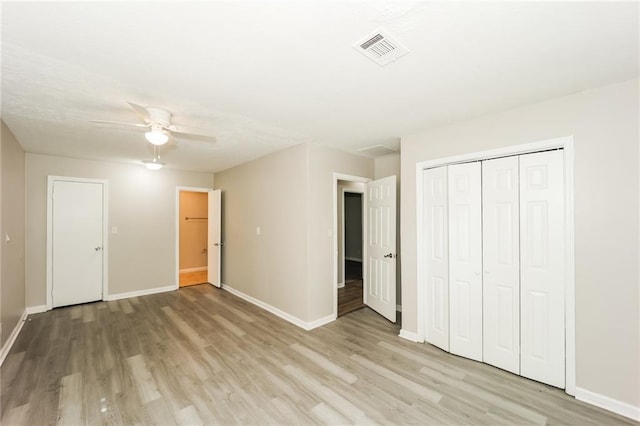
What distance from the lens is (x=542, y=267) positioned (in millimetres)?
2379

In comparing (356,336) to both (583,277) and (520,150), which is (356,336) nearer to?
(583,277)

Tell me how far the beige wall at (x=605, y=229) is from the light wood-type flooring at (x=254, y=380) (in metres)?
0.38

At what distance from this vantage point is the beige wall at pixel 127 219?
4.12 m

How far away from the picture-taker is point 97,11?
1.32 meters

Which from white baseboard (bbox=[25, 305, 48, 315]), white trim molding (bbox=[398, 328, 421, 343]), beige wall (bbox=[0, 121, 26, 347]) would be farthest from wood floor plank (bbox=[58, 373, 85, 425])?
white trim molding (bbox=[398, 328, 421, 343])

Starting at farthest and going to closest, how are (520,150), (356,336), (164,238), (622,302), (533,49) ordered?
1. (164,238)
2. (356,336)
3. (520,150)
4. (622,302)
5. (533,49)

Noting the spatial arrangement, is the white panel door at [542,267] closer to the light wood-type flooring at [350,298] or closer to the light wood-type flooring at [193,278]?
the light wood-type flooring at [350,298]

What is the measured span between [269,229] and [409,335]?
248 centimetres

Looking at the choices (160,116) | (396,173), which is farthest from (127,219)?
(396,173)

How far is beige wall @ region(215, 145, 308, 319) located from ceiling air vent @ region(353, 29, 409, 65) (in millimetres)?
1988

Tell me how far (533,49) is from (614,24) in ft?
1.12

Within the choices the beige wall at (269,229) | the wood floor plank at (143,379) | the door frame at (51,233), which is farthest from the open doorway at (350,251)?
the door frame at (51,233)

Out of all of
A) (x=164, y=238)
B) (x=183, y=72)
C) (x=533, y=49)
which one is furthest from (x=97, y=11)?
(x=164, y=238)

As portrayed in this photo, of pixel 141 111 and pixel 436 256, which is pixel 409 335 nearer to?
pixel 436 256
